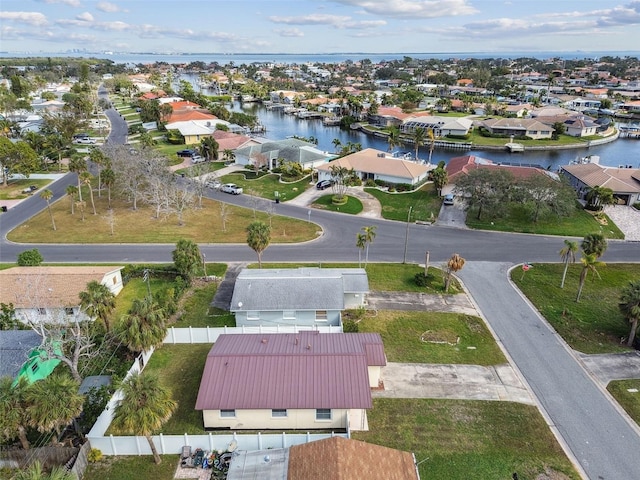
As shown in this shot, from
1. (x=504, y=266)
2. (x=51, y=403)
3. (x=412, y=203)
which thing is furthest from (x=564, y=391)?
(x=412, y=203)

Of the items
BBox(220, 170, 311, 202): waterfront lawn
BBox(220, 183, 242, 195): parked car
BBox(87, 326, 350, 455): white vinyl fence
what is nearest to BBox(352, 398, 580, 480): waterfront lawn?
BBox(87, 326, 350, 455): white vinyl fence

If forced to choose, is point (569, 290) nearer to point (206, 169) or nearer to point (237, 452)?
point (237, 452)

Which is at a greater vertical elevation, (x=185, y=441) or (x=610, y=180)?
(x=610, y=180)

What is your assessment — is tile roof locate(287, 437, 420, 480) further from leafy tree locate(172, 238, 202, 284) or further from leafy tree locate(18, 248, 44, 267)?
leafy tree locate(18, 248, 44, 267)

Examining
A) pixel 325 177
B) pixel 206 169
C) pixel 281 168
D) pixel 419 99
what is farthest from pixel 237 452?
pixel 419 99

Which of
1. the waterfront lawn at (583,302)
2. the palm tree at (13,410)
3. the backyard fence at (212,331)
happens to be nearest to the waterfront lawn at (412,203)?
the waterfront lawn at (583,302)

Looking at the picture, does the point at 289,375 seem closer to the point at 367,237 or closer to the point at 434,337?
the point at 434,337
